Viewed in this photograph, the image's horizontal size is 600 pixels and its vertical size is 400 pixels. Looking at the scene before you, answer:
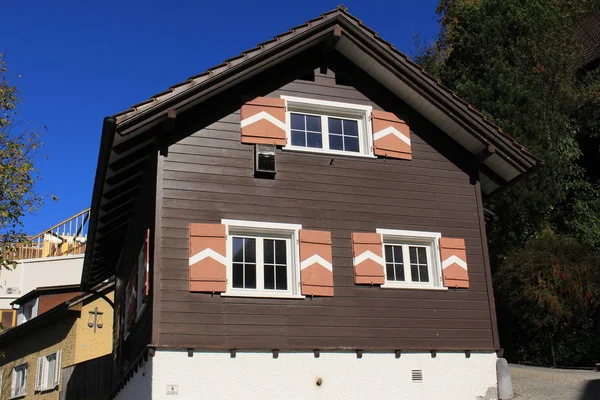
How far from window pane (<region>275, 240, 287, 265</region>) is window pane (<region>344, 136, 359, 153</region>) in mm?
2402

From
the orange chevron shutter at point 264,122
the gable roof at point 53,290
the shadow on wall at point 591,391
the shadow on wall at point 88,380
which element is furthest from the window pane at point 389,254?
the gable roof at point 53,290

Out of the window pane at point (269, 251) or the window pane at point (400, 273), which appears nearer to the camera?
the window pane at point (269, 251)

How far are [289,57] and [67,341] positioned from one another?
1383 cm

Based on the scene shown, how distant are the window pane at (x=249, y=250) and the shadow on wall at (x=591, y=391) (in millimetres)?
6361

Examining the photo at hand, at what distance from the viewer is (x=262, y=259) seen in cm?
1160

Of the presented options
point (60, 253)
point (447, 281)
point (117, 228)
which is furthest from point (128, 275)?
point (60, 253)

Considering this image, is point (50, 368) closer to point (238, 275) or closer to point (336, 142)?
point (238, 275)

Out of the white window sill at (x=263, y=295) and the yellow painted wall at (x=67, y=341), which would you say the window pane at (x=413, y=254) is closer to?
the white window sill at (x=263, y=295)

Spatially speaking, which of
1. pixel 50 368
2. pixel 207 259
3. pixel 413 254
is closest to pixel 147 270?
pixel 207 259

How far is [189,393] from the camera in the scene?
10.3 m

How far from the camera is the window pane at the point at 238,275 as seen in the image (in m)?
11.3

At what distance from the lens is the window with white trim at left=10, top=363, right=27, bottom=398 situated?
24188 millimetres

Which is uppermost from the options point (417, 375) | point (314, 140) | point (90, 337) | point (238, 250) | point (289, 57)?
point (289, 57)

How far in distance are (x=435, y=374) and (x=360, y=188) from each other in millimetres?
3534
